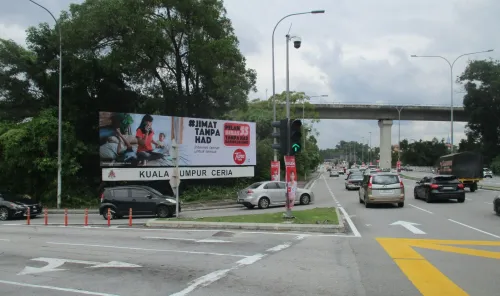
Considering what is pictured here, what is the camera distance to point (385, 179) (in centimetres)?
2152

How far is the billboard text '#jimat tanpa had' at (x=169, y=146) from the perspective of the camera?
27969 mm

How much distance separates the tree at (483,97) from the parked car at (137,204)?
68.8 meters

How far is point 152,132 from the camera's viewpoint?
1151 inches

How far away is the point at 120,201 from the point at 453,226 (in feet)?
47.9

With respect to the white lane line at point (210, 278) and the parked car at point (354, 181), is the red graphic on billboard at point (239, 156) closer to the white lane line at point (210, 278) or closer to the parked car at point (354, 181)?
the parked car at point (354, 181)

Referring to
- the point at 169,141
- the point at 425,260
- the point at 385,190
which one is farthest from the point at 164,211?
the point at 425,260

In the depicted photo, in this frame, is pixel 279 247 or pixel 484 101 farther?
pixel 484 101

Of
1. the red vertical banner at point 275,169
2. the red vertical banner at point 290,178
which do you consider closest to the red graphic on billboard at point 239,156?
the red vertical banner at point 275,169

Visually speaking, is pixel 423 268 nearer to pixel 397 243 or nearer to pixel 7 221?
pixel 397 243

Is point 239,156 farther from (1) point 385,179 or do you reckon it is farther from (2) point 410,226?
(2) point 410,226

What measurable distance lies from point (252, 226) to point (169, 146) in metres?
15.8

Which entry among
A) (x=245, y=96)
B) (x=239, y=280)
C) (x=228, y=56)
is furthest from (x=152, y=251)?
(x=245, y=96)

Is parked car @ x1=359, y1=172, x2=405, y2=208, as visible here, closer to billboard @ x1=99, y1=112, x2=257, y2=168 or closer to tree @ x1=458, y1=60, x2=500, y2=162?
billboard @ x1=99, y1=112, x2=257, y2=168

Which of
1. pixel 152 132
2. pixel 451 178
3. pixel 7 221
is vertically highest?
pixel 152 132
